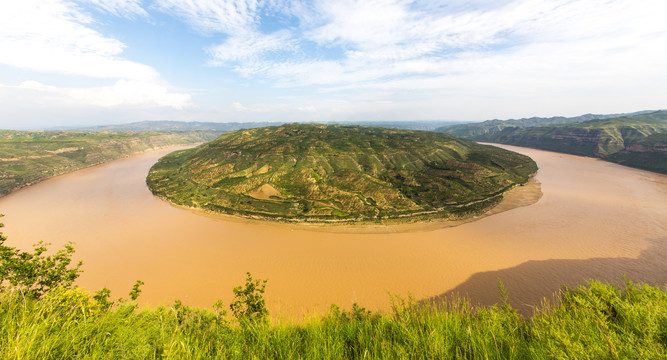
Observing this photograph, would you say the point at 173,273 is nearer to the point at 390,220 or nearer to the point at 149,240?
the point at 149,240

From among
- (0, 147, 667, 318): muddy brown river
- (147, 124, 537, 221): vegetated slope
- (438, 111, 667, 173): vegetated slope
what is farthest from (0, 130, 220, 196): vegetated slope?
(438, 111, 667, 173): vegetated slope

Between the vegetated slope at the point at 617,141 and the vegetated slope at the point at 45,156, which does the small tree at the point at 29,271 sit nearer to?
the vegetated slope at the point at 45,156

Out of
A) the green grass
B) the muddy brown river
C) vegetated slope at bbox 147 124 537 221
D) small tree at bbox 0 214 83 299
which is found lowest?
the muddy brown river

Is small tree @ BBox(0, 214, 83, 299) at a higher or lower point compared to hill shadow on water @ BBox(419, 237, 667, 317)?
higher

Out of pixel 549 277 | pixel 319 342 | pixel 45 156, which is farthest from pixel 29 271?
pixel 45 156

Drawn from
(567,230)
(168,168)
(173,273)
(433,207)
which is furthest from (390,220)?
(168,168)

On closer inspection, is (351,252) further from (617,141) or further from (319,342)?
(617,141)

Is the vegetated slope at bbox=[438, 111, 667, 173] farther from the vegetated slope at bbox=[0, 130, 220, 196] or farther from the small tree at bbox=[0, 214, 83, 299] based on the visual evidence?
the vegetated slope at bbox=[0, 130, 220, 196]
